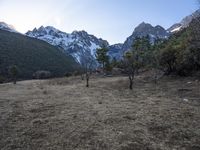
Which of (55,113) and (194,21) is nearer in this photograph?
(55,113)

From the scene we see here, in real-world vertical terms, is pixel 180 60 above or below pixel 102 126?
above

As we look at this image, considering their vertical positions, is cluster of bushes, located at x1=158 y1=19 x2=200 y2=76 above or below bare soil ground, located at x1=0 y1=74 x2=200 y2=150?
above

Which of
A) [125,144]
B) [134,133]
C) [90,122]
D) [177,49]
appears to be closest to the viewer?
[125,144]

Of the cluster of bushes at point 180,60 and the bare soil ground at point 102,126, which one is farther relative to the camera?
the cluster of bushes at point 180,60

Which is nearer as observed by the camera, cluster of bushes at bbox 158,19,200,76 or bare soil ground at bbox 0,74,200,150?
bare soil ground at bbox 0,74,200,150

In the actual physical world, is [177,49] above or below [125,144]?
above

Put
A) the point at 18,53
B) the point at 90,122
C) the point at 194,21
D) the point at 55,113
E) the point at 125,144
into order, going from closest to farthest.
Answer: the point at 125,144
the point at 90,122
the point at 55,113
the point at 194,21
the point at 18,53

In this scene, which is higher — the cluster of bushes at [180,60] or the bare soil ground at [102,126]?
the cluster of bushes at [180,60]

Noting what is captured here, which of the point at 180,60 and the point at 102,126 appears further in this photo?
the point at 180,60

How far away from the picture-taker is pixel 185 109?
24781 millimetres

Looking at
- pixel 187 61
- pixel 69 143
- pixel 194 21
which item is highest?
pixel 194 21

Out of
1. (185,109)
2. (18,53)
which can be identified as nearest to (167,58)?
(185,109)

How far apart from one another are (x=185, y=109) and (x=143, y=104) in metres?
Answer: 4.58

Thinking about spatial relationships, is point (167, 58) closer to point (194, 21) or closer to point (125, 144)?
point (194, 21)
